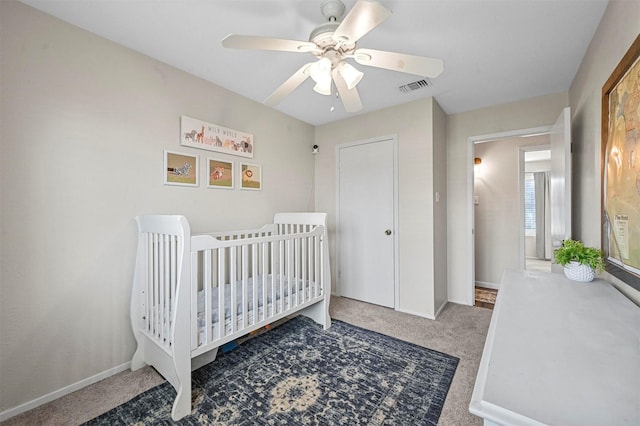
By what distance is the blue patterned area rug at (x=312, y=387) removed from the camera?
1462 millimetres

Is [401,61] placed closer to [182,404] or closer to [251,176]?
[251,176]

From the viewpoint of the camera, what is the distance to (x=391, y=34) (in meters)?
1.73

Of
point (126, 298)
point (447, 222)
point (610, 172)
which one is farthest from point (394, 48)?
point (126, 298)

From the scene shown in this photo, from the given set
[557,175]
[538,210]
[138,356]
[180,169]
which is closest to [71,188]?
[180,169]

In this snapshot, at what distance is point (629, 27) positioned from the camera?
1199mm

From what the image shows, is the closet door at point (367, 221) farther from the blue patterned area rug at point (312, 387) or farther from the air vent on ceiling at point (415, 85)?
the blue patterned area rug at point (312, 387)

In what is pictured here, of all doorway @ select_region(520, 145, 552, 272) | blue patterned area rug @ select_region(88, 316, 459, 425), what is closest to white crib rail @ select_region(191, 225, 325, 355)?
blue patterned area rug @ select_region(88, 316, 459, 425)

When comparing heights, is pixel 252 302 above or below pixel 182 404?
above

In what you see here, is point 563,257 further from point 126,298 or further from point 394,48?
point 126,298

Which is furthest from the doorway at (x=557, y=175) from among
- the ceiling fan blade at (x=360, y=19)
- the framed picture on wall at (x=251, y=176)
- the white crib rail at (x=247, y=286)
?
the framed picture on wall at (x=251, y=176)

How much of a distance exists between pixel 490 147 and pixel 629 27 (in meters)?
2.87

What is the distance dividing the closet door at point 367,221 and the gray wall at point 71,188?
72.9 inches

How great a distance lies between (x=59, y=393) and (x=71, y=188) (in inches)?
49.3

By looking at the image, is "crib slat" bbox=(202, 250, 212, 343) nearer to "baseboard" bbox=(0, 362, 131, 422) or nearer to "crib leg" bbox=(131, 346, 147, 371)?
"crib leg" bbox=(131, 346, 147, 371)
